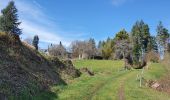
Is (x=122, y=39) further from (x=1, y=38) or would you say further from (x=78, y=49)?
(x=1, y=38)

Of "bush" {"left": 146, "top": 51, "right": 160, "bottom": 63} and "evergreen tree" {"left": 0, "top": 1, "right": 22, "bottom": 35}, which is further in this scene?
"bush" {"left": 146, "top": 51, "right": 160, "bottom": 63}

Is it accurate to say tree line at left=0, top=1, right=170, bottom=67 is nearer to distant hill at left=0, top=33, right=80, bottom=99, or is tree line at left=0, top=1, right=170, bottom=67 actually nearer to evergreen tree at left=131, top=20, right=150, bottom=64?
evergreen tree at left=131, top=20, right=150, bottom=64

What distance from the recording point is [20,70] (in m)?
38.8

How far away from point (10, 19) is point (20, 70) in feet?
50.7

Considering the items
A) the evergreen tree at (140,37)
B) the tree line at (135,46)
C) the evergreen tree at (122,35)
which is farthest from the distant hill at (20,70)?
the evergreen tree at (122,35)

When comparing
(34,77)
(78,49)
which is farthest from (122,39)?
(34,77)

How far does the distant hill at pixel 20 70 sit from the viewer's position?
3129cm

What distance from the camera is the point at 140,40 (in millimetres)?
158625

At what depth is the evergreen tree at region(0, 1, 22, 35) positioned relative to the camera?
51441mm

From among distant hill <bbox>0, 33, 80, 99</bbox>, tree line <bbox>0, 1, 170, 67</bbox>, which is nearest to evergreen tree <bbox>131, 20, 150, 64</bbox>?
tree line <bbox>0, 1, 170, 67</bbox>

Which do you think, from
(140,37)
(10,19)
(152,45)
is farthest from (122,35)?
(10,19)

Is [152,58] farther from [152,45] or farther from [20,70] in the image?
[20,70]

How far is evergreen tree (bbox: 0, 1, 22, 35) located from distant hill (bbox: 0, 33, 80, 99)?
3212 millimetres

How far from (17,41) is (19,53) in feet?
10.6
